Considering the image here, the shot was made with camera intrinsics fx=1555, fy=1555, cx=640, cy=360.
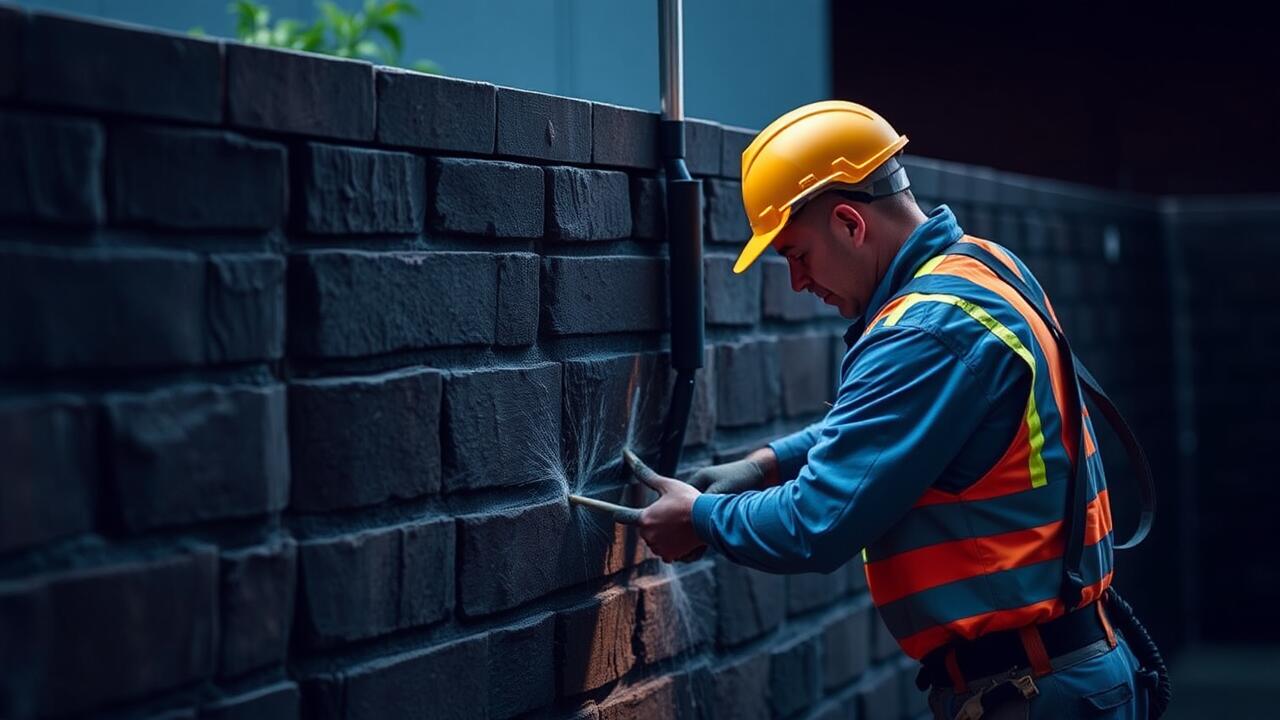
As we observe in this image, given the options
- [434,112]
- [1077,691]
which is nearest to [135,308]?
[434,112]

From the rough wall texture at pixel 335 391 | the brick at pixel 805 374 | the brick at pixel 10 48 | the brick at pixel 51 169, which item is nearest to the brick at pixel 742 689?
→ the rough wall texture at pixel 335 391

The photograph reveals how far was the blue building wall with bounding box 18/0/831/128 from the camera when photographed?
6871 millimetres

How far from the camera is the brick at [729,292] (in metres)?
3.31

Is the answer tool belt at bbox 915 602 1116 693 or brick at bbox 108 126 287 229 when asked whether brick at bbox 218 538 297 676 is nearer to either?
brick at bbox 108 126 287 229

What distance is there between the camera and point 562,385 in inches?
107

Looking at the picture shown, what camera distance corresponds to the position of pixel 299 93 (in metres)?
2.06

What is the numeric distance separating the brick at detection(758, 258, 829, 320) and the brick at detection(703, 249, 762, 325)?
52mm

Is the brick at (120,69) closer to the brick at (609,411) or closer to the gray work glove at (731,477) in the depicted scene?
the brick at (609,411)

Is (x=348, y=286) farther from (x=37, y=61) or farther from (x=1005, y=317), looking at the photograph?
(x=1005, y=317)

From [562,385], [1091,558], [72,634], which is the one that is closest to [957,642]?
[1091,558]

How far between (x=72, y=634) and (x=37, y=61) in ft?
2.04

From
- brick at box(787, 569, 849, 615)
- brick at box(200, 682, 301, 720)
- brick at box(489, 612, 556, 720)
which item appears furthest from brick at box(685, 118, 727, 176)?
brick at box(200, 682, 301, 720)

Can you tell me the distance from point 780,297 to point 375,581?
1.69m

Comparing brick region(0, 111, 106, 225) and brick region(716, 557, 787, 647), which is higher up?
brick region(0, 111, 106, 225)
